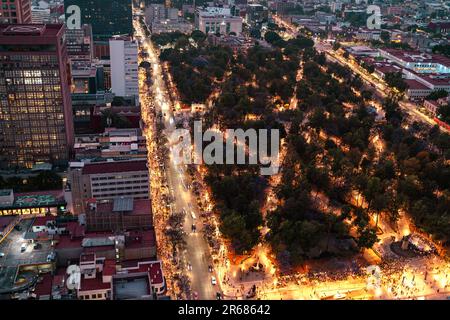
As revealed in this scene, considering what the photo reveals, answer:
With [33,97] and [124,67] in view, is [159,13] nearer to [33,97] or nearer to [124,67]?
[124,67]

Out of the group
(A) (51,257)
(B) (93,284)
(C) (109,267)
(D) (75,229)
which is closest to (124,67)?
(D) (75,229)

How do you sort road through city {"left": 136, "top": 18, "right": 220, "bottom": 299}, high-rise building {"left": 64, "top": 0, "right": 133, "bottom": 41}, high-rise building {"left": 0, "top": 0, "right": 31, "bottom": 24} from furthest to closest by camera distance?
1. high-rise building {"left": 64, "top": 0, "right": 133, "bottom": 41}
2. high-rise building {"left": 0, "top": 0, "right": 31, "bottom": 24}
3. road through city {"left": 136, "top": 18, "right": 220, "bottom": 299}

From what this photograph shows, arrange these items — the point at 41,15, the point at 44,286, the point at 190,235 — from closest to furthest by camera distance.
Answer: the point at 44,286
the point at 190,235
the point at 41,15

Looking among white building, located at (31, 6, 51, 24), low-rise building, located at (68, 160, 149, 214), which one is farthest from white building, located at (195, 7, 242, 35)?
low-rise building, located at (68, 160, 149, 214)

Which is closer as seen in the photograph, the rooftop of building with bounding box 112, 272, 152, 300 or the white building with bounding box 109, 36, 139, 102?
the rooftop of building with bounding box 112, 272, 152, 300

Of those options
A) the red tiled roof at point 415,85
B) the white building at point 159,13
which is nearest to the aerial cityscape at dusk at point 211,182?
the red tiled roof at point 415,85

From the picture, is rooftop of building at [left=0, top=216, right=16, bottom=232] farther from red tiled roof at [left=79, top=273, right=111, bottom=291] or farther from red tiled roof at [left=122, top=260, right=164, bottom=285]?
red tiled roof at [left=122, top=260, right=164, bottom=285]
